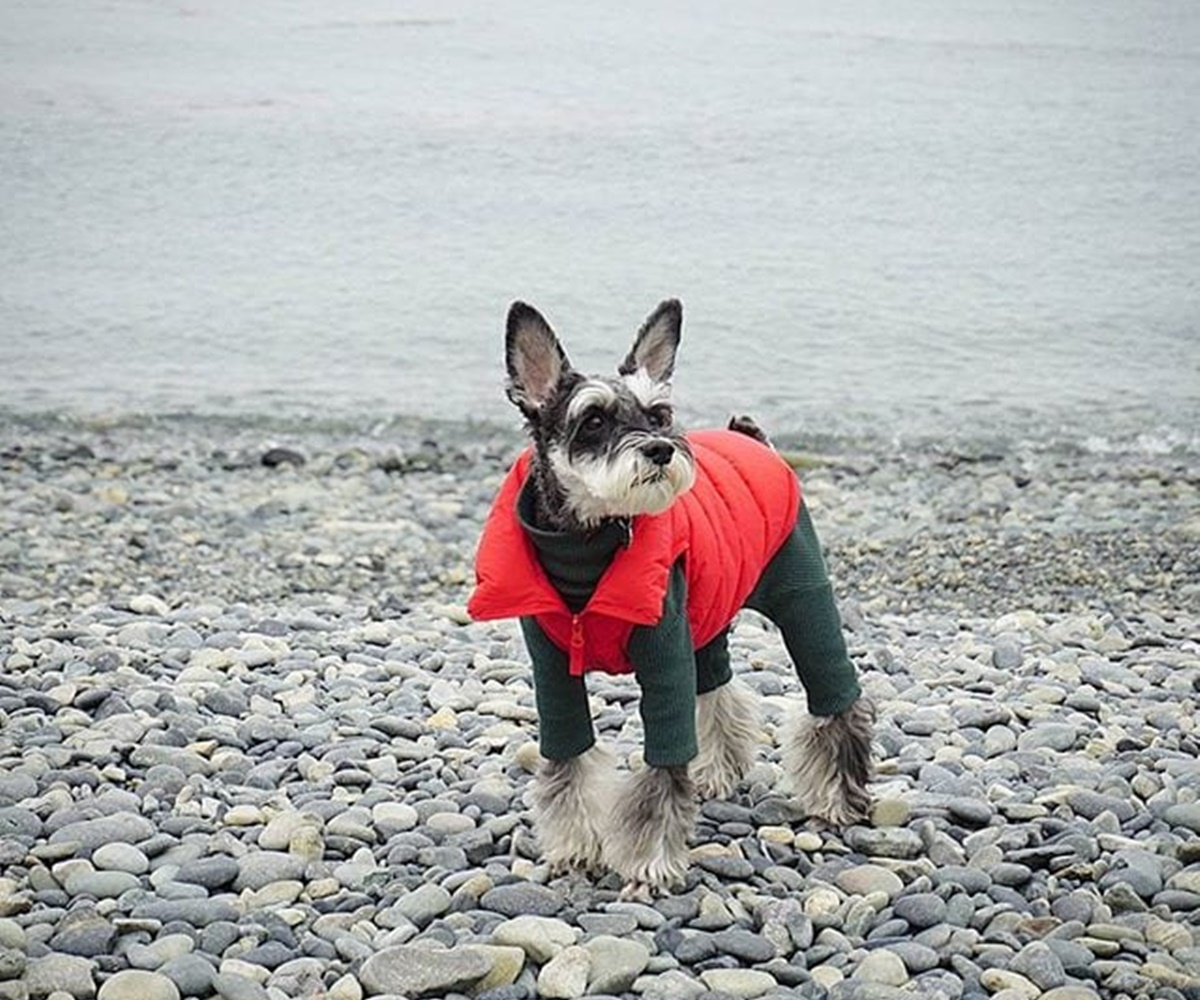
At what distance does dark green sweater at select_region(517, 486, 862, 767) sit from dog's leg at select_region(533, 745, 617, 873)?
65 mm

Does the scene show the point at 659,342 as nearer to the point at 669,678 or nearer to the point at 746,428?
the point at 746,428

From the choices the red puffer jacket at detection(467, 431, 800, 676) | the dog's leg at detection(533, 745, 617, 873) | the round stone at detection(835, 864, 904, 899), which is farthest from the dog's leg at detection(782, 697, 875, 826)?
the dog's leg at detection(533, 745, 617, 873)

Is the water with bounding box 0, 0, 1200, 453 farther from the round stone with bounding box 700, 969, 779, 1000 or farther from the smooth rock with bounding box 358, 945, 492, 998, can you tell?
the smooth rock with bounding box 358, 945, 492, 998

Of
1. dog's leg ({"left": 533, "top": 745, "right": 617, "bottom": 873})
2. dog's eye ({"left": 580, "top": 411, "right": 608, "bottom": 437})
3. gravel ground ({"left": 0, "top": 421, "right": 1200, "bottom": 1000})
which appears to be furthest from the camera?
dog's leg ({"left": 533, "top": 745, "right": 617, "bottom": 873})

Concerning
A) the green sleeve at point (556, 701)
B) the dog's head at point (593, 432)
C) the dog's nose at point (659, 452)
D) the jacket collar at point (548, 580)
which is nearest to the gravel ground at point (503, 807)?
the green sleeve at point (556, 701)

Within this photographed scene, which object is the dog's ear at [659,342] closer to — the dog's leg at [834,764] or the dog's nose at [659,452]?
the dog's nose at [659,452]

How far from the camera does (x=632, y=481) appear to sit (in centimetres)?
455

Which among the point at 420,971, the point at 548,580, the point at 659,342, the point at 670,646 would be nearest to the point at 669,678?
the point at 670,646

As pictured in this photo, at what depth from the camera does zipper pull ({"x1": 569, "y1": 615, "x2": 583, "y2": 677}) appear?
4.90m

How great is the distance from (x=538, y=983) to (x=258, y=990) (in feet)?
2.39

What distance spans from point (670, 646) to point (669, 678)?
0.10 m

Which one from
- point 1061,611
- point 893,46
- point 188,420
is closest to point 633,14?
point 893,46

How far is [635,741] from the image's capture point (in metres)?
6.18

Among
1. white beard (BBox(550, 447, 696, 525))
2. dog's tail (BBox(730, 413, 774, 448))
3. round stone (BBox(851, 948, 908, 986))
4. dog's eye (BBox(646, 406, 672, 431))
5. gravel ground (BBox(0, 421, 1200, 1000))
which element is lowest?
gravel ground (BBox(0, 421, 1200, 1000))
